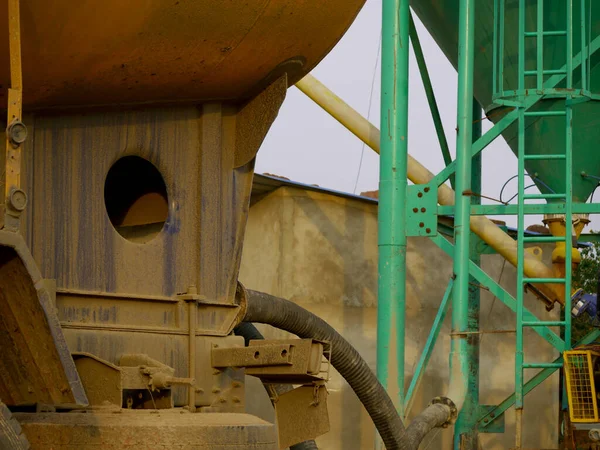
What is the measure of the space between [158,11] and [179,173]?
1343 mm

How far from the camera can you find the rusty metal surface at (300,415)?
738cm

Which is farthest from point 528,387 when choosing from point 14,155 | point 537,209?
point 14,155

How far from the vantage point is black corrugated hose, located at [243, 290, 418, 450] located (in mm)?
8328

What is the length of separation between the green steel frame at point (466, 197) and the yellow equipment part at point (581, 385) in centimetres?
20

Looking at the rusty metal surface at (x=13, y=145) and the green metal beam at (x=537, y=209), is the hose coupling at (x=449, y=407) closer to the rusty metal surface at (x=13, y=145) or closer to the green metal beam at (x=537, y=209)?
the green metal beam at (x=537, y=209)

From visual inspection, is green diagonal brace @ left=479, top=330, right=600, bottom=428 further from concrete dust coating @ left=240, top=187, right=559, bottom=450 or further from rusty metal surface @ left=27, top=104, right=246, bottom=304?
rusty metal surface @ left=27, top=104, right=246, bottom=304

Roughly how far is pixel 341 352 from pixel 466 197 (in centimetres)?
309

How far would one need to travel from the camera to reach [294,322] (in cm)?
887

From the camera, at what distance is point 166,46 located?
264 inches

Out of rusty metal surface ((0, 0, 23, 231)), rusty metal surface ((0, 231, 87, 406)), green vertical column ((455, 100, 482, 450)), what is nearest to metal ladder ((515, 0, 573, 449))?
green vertical column ((455, 100, 482, 450))

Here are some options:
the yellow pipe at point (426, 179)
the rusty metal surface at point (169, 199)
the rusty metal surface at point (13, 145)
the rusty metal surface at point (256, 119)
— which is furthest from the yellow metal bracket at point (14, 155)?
the yellow pipe at point (426, 179)

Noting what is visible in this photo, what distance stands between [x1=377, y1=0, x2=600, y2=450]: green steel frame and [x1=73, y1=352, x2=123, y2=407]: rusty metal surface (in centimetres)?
583

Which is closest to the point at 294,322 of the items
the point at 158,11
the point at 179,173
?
the point at 179,173

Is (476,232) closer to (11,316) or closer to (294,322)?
(294,322)
